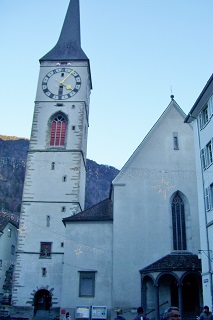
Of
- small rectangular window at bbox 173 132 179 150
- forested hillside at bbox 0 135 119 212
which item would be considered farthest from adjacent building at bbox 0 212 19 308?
forested hillside at bbox 0 135 119 212

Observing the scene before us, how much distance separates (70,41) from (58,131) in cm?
1297

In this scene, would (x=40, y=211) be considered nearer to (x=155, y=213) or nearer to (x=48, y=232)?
(x=48, y=232)

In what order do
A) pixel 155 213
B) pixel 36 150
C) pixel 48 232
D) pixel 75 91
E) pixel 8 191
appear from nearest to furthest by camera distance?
pixel 155 213 → pixel 48 232 → pixel 36 150 → pixel 75 91 → pixel 8 191

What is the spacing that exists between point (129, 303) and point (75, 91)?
20888mm

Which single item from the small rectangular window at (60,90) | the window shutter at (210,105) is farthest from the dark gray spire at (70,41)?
the window shutter at (210,105)

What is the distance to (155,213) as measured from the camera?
2300 centimetres

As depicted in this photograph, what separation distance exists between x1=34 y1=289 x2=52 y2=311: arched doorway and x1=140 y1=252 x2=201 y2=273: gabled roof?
1030cm

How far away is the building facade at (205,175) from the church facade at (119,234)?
1.99 m

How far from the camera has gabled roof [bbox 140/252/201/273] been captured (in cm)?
1997

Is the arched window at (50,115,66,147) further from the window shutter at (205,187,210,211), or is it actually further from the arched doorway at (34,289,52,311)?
the window shutter at (205,187,210,211)

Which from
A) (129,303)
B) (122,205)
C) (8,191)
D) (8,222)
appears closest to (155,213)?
(122,205)

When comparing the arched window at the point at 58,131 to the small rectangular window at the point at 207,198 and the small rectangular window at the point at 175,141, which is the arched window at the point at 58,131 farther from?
the small rectangular window at the point at 207,198

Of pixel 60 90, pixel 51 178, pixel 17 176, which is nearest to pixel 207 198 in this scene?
pixel 51 178

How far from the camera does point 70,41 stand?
1609 inches
